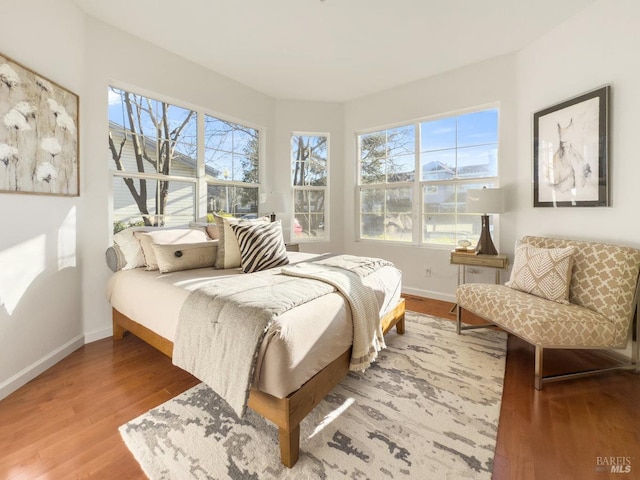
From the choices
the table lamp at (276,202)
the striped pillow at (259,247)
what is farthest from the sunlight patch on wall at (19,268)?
the table lamp at (276,202)

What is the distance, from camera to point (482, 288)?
2527 millimetres

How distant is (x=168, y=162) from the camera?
3145mm

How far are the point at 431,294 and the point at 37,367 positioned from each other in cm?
394

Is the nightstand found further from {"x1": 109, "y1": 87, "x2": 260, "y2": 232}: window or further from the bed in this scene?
{"x1": 109, "y1": 87, "x2": 260, "y2": 232}: window

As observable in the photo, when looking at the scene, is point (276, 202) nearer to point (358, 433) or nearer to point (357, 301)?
point (357, 301)

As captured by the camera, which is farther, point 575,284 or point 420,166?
point 420,166

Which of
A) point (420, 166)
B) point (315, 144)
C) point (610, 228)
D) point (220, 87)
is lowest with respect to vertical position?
point (610, 228)

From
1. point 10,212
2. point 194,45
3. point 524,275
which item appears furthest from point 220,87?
point 524,275

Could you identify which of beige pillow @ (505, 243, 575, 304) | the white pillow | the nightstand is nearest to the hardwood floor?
beige pillow @ (505, 243, 575, 304)

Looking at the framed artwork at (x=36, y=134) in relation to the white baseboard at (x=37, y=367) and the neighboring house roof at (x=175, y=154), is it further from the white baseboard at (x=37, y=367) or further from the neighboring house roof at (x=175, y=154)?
the white baseboard at (x=37, y=367)

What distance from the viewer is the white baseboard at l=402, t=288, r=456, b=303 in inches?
148

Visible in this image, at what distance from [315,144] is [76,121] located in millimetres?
2945

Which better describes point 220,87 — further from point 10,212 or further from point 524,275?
point 524,275

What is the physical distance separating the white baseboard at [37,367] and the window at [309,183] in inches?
112
